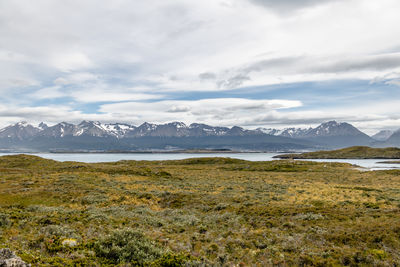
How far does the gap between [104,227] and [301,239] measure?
1247 cm

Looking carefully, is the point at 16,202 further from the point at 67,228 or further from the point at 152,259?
the point at 152,259

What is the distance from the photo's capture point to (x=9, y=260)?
8609 mm

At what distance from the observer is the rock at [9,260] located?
27.7 ft

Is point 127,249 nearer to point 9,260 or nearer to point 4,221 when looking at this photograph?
point 9,260

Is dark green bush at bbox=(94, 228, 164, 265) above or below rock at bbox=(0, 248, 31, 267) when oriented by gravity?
below

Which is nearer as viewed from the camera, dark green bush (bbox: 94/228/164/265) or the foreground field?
dark green bush (bbox: 94/228/164/265)

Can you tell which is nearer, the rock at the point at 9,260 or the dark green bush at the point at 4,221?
the rock at the point at 9,260

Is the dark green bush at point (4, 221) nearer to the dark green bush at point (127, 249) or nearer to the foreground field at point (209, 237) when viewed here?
the foreground field at point (209, 237)

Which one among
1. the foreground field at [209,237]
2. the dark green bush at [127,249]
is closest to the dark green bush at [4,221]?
the foreground field at [209,237]

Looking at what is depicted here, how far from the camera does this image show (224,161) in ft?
414

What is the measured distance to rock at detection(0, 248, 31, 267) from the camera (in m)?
8.46

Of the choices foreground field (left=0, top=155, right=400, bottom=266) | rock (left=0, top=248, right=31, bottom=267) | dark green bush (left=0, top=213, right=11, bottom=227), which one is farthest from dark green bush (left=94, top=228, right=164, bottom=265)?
dark green bush (left=0, top=213, right=11, bottom=227)

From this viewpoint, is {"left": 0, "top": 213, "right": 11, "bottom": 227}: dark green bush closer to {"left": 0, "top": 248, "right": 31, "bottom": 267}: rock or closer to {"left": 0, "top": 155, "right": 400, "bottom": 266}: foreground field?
{"left": 0, "top": 155, "right": 400, "bottom": 266}: foreground field

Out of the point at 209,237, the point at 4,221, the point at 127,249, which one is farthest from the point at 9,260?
the point at 209,237
